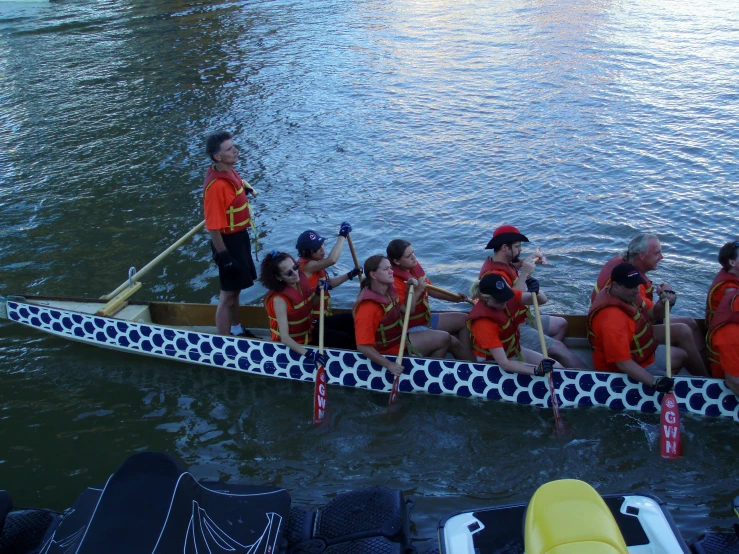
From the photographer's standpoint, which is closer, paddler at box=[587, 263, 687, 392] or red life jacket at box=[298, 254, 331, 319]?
paddler at box=[587, 263, 687, 392]

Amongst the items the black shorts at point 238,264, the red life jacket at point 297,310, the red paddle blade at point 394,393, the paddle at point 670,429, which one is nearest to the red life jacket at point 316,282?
the red life jacket at point 297,310

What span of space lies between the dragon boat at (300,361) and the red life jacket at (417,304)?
589 mm

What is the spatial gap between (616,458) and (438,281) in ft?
13.3

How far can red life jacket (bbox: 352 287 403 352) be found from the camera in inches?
272

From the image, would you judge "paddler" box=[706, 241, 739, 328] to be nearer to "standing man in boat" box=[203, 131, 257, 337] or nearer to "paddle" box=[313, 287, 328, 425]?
"paddle" box=[313, 287, 328, 425]

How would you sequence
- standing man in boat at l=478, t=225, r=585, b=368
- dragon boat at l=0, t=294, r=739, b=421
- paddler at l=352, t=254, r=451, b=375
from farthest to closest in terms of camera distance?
standing man in boat at l=478, t=225, r=585, b=368 < paddler at l=352, t=254, r=451, b=375 < dragon boat at l=0, t=294, r=739, b=421

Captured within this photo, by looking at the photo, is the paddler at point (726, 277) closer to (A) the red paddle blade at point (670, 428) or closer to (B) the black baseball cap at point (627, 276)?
(B) the black baseball cap at point (627, 276)

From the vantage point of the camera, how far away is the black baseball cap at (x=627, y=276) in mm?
6176

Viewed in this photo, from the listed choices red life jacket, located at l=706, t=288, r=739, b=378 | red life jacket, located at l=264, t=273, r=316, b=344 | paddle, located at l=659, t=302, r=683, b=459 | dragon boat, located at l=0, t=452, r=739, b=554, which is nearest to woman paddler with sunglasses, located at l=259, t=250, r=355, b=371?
red life jacket, located at l=264, t=273, r=316, b=344

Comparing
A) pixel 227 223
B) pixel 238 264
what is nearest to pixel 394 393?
pixel 238 264

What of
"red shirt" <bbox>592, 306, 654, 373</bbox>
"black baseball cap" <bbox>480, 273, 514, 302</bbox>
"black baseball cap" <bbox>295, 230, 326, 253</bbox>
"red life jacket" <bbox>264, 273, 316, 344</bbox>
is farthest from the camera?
"black baseball cap" <bbox>295, 230, 326, 253</bbox>

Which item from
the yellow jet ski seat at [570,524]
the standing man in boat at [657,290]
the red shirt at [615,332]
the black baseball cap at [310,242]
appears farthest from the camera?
the black baseball cap at [310,242]

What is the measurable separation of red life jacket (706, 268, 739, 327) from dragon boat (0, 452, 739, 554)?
279 centimetres

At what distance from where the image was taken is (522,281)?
275 inches
